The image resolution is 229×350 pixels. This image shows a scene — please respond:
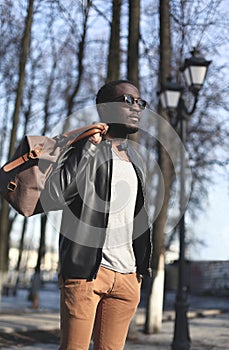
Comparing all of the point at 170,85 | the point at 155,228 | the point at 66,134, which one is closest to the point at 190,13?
the point at 170,85

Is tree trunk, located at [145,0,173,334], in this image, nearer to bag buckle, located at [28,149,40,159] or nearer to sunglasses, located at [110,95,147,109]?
sunglasses, located at [110,95,147,109]

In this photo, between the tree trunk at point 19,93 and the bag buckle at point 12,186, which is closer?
the bag buckle at point 12,186

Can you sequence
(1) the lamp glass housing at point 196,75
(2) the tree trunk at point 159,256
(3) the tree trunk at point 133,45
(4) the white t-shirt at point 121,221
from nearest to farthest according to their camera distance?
(4) the white t-shirt at point 121,221 → (1) the lamp glass housing at point 196,75 → (3) the tree trunk at point 133,45 → (2) the tree trunk at point 159,256

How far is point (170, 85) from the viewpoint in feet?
32.8

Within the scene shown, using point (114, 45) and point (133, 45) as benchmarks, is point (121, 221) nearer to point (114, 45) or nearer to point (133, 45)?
point (133, 45)

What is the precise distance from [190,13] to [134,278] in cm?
939

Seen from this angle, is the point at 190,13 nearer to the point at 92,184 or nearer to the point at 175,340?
the point at 175,340

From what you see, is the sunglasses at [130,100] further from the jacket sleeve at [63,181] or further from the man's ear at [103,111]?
the jacket sleeve at [63,181]

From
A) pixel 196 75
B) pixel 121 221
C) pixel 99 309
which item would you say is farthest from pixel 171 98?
pixel 99 309

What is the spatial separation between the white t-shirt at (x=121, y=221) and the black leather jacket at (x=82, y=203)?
0.18 ft

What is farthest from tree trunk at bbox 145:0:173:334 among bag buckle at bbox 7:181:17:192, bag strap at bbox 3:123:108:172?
bag buckle at bbox 7:181:17:192

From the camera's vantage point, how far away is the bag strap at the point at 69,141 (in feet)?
7.72

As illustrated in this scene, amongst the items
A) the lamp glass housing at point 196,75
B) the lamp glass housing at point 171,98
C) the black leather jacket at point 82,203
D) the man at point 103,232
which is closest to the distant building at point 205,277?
the lamp glass housing at point 171,98

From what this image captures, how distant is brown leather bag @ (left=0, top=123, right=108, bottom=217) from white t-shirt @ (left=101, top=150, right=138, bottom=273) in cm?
28
